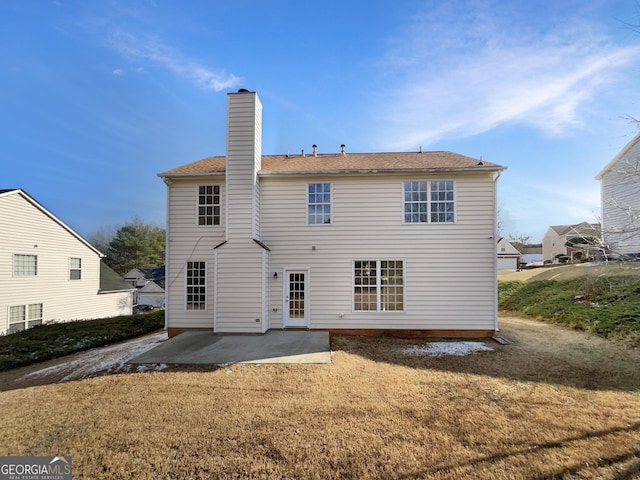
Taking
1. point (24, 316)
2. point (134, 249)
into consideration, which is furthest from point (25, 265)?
point (134, 249)

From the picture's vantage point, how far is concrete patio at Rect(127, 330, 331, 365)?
7238mm

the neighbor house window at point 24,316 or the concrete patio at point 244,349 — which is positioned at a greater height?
the concrete patio at point 244,349

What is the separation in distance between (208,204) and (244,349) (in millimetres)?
5287

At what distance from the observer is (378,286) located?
32.9 feet

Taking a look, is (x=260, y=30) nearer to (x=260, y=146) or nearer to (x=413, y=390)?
(x=260, y=146)

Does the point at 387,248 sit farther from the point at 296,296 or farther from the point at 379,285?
the point at 296,296

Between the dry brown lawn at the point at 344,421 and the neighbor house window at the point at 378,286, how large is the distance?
2946 millimetres

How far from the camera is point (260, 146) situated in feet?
34.5

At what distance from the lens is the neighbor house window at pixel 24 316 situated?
50.9 ft

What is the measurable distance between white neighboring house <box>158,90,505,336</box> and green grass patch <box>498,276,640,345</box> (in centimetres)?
371

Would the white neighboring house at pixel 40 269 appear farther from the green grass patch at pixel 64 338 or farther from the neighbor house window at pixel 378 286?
the neighbor house window at pixel 378 286

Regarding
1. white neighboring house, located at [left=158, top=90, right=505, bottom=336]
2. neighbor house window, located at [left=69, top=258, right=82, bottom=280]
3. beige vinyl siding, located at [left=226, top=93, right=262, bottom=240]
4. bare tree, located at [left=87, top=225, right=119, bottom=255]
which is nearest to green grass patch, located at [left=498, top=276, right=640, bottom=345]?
white neighboring house, located at [left=158, top=90, right=505, bottom=336]

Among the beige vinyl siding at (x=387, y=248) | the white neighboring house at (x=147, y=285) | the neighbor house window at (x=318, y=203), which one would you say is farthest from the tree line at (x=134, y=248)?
the neighbor house window at (x=318, y=203)

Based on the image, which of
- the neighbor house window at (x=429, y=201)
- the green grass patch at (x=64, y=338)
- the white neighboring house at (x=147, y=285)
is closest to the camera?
the green grass patch at (x=64, y=338)
